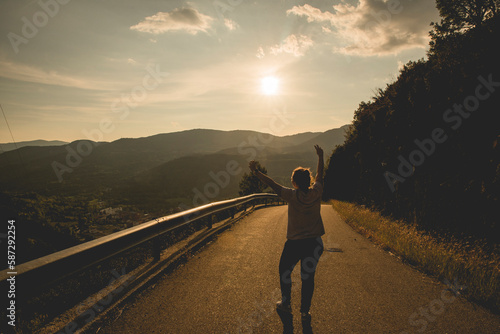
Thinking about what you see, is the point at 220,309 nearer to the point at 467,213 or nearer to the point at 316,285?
the point at 316,285

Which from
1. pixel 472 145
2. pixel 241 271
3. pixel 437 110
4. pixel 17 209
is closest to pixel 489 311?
pixel 241 271

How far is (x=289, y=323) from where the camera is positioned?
10.7 feet

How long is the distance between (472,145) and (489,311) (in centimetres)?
534

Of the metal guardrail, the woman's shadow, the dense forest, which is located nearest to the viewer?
the metal guardrail

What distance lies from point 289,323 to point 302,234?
3.48ft

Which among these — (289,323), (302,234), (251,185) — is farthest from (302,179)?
(251,185)

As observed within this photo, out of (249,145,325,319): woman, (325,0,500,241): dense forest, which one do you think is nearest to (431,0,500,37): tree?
(325,0,500,241): dense forest

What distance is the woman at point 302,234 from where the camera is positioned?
339cm

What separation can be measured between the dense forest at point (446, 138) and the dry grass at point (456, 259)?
0.74 m

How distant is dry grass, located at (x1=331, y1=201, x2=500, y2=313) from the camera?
14.1 ft

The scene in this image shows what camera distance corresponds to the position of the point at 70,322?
9.64 feet

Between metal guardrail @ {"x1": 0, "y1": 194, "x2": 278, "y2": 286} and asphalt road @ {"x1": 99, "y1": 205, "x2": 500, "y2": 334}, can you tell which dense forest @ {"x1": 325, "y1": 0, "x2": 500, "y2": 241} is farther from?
metal guardrail @ {"x1": 0, "y1": 194, "x2": 278, "y2": 286}

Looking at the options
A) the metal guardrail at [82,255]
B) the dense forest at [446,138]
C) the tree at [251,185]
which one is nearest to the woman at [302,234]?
the metal guardrail at [82,255]

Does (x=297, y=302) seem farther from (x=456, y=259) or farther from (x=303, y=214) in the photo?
(x=456, y=259)
